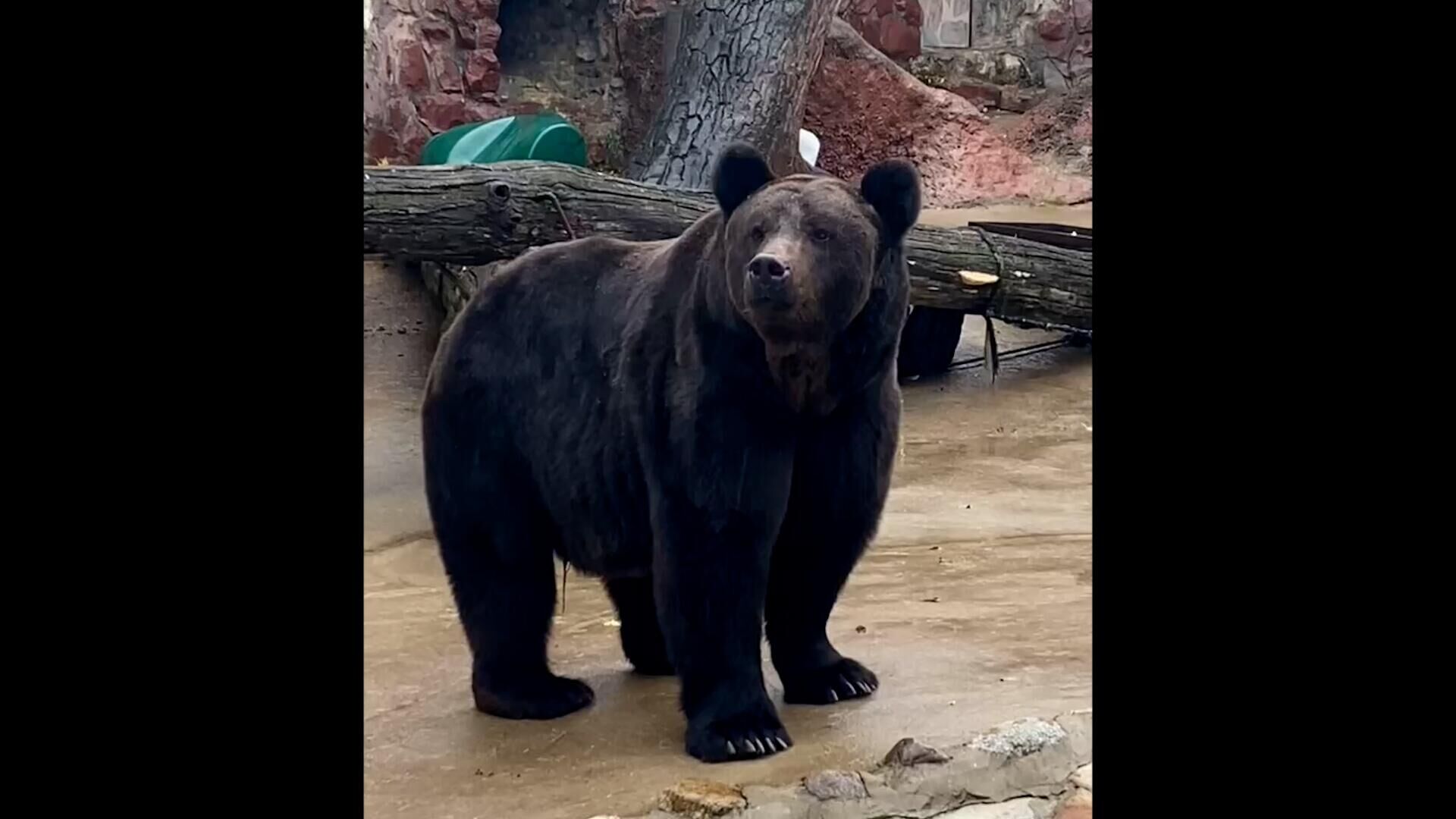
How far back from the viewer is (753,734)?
3.53 meters

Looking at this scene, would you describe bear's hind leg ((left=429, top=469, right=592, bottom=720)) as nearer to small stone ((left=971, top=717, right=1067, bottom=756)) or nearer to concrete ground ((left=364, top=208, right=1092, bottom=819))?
concrete ground ((left=364, top=208, right=1092, bottom=819))

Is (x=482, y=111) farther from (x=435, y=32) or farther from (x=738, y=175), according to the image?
(x=738, y=175)

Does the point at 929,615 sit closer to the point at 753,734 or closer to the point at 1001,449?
the point at 753,734

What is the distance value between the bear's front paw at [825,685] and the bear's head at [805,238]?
0.90m

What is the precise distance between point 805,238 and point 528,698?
1.33 meters

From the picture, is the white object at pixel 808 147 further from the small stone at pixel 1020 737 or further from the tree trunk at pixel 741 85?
the small stone at pixel 1020 737

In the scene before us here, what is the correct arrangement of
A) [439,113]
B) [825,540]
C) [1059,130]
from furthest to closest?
[1059,130], [439,113], [825,540]

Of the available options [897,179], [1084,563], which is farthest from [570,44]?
[897,179]

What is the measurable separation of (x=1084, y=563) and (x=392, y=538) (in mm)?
2439

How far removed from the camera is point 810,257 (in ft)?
10.9

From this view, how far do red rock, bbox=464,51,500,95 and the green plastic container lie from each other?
296cm

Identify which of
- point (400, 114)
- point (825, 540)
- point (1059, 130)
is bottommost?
point (825, 540)

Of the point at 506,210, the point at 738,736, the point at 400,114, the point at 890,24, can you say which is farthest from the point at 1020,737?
the point at 890,24
